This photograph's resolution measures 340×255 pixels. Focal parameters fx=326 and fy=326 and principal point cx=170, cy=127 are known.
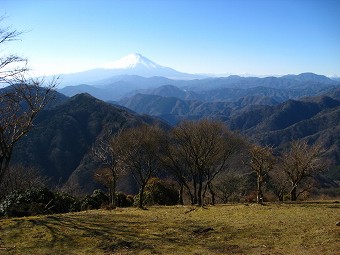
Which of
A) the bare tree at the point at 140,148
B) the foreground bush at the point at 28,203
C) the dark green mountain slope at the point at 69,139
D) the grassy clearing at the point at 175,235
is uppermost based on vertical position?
the bare tree at the point at 140,148

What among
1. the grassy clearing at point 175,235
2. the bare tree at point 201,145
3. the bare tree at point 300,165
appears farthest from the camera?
the bare tree at point 300,165

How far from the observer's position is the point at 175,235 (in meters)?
16.9

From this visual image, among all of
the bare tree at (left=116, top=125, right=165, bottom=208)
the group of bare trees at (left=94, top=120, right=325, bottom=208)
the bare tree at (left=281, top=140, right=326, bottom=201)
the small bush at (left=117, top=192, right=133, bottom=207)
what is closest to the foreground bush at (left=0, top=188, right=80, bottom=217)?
the bare tree at (left=116, top=125, right=165, bottom=208)

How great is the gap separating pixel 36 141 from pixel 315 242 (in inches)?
5388

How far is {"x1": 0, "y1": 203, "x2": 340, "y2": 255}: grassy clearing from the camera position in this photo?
14305mm

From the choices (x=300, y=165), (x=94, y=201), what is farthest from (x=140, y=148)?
(x=300, y=165)

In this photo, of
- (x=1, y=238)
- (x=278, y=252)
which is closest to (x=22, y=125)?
(x=1, y=238)

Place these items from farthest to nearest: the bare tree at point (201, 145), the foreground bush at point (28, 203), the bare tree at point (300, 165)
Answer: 1. the bare tree at point (300, 165)
2. the bare tree at point (201, 145)
3. the foreground bush at point (28, 203)

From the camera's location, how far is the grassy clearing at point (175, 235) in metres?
14.3

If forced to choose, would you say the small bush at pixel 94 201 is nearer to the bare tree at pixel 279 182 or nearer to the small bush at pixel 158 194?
the small bush at pixel 158 194

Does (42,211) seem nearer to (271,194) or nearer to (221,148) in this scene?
(221,148)

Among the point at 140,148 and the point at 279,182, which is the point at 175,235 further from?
the point at 279,182

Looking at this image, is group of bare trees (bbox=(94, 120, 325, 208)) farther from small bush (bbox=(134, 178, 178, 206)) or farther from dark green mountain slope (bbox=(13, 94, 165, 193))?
dark green mountain slope (bbox=(13, 94, 165, 193))

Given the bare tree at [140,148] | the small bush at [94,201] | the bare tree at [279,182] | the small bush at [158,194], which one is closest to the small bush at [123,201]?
the small bush at [158,194]
